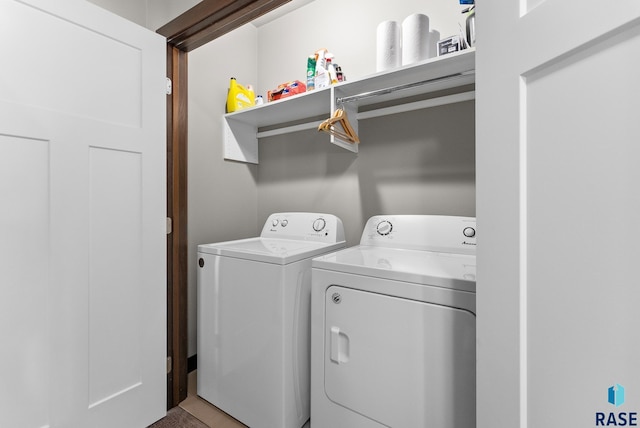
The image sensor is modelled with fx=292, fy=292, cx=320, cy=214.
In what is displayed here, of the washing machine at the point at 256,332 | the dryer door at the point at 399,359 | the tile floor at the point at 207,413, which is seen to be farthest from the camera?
the tile floor at the point at 207,413

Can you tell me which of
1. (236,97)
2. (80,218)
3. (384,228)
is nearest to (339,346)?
(384,228)

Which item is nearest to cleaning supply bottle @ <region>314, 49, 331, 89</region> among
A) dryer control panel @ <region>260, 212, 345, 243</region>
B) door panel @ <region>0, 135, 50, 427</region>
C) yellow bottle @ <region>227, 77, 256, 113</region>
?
yellow bottle @ <region>227, 77, 256, 113</region>

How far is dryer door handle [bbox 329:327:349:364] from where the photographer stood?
4.04 feet

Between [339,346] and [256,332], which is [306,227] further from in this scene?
[339,346]

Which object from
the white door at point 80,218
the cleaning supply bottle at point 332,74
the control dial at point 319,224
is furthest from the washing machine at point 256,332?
the cleaning supply bottle at point 332,74

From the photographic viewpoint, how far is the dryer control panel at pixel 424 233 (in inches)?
56.9

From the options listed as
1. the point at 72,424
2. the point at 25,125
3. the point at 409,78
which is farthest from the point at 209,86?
the point at 72,424

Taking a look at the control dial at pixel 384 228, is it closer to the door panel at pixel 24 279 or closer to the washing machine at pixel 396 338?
the washing machine at pixel 396 338

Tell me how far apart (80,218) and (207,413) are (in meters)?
1.25

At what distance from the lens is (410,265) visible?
1.21 meters

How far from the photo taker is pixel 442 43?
1.36 m

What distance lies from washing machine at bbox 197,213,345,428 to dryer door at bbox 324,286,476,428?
0.74ft

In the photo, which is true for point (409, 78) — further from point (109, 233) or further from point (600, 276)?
point (109, 233)

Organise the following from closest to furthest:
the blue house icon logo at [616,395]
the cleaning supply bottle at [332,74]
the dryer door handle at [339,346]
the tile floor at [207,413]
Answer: the blue house icon logo at [616,395] < the dryer door handle at [339,346] < the tile floor at [207,413] < the cleaning supply bottle at [332,74]
